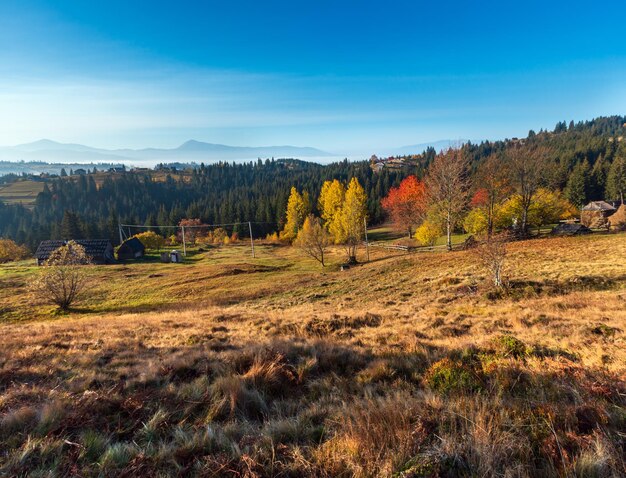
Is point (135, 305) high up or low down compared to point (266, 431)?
down

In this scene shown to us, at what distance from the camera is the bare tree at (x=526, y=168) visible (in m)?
38.1

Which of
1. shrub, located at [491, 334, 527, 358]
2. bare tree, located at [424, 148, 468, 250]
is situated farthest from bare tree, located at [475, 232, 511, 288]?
bare tree, located at [424, 148, 468, 250]

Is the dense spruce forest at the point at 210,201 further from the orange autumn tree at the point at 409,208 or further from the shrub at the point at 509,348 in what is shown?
the shrub at the point at 509,348

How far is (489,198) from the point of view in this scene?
41094 millimetres

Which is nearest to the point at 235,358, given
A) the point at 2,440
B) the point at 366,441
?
the point at 2,440

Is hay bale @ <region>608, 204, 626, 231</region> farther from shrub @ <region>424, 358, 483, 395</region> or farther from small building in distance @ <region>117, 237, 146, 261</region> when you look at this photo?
small building in distance @ <region>117, 237, 146, 261</region>

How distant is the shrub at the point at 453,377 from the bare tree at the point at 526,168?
41.8 m

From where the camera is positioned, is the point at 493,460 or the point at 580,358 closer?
the point at 493,460

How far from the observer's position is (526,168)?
3825 centimetres

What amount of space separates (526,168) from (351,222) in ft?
84.5

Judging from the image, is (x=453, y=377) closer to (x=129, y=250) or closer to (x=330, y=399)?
(x=330, y=399)

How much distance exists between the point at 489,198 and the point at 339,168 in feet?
453

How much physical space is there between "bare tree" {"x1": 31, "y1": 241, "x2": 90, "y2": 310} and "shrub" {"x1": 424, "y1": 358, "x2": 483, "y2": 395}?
34.3 meters

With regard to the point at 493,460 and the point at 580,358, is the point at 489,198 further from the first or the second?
the point at 493,460
